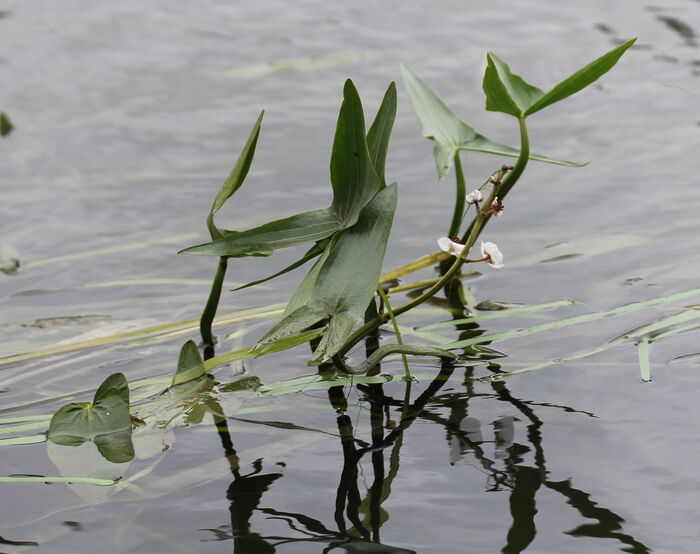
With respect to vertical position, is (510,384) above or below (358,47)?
below

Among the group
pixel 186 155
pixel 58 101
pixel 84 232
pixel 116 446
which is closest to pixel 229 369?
pixel 116 446

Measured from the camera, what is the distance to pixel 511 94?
1097 mm

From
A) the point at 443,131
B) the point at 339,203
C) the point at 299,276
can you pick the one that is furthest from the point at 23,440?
the point at 443,131

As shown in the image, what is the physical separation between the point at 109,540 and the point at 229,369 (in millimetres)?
355

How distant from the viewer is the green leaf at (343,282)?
0.88 metres

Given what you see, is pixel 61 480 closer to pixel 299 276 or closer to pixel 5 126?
pixel 299 276

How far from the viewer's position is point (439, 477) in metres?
0.86

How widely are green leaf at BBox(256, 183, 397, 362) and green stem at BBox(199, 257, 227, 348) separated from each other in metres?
0.18

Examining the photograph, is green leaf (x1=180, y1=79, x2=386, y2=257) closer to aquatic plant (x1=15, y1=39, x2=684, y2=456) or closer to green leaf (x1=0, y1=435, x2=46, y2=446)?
aquatic plant (x1=15, y1=39, x2=684, y2=456)

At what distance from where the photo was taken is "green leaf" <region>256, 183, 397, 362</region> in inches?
34.6

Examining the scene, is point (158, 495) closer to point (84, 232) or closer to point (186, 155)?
point (84, 232)

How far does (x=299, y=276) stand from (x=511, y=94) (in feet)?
1.64

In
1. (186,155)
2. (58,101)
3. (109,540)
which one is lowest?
(109,540)

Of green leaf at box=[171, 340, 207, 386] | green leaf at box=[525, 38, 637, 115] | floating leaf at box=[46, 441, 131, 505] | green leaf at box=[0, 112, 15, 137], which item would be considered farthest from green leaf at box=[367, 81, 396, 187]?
green leaf at box=[0, 112, 15, 137]
